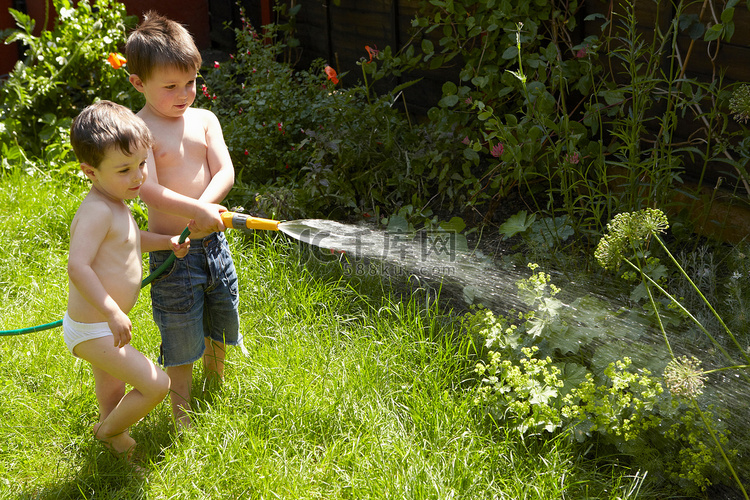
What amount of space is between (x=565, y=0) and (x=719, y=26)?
35.2 inches

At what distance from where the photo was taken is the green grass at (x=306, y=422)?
201 centimetres

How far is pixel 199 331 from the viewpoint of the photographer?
230cm

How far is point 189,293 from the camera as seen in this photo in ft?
7.32

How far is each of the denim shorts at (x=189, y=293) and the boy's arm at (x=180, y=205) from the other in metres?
0.19

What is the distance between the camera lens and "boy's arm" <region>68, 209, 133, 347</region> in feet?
5.97

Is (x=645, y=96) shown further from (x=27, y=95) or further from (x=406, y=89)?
(x=27, y=95)

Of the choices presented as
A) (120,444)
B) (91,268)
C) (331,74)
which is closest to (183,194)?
(91,268)

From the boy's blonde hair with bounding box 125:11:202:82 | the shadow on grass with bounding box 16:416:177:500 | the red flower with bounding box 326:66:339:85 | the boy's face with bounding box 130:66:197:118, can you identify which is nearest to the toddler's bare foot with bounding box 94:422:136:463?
the shadow on grass with bounding box 16:416:177:500

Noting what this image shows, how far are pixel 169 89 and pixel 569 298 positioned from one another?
1.66m

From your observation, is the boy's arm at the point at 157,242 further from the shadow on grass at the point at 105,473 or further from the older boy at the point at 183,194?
the shadow on grass at the point at 105,473

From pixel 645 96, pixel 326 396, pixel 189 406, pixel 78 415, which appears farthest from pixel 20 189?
pixel 645 96

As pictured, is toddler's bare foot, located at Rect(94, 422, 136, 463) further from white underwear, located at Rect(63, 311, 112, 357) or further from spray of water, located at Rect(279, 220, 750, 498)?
spray of water, located at Rect(279, 220, 750, 498)

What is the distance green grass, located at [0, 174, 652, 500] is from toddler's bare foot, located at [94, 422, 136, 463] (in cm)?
A: 3

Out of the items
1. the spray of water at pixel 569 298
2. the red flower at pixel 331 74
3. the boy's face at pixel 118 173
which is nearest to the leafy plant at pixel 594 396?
the spray of water at pixel 569 298
